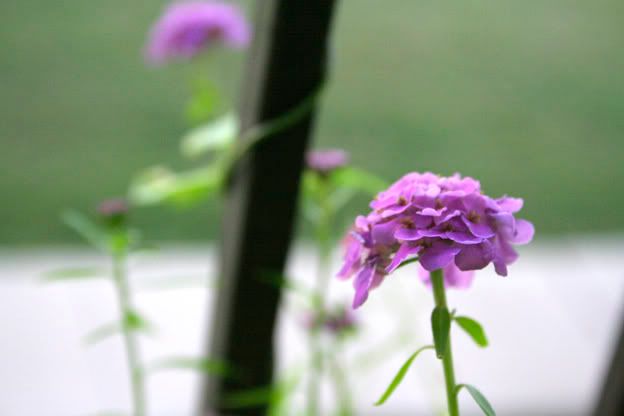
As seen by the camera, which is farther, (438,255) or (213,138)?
(213,138)

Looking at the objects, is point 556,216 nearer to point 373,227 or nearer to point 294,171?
point 294,171

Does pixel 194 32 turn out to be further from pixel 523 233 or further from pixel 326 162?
pixel 523 233

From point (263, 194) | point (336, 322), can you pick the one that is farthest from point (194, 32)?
point (336, 322)

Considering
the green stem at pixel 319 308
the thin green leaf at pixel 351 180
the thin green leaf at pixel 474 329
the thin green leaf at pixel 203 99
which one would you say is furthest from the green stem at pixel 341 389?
the thin green leaf at pixel 474 329

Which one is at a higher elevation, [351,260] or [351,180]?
[351,180]

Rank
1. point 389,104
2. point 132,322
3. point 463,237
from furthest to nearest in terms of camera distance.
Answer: point 389,104 → point 132,322 → point 463,237

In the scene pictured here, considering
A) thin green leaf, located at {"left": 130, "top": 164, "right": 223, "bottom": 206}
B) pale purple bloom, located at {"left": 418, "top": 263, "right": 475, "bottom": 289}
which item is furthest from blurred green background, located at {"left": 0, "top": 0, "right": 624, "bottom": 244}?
pale purple bloom, located at {"left": 418, "top": 263, "right": 475, "bottom": 289}

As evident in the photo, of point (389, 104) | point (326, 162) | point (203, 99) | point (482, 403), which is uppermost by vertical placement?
point (389, 104)
